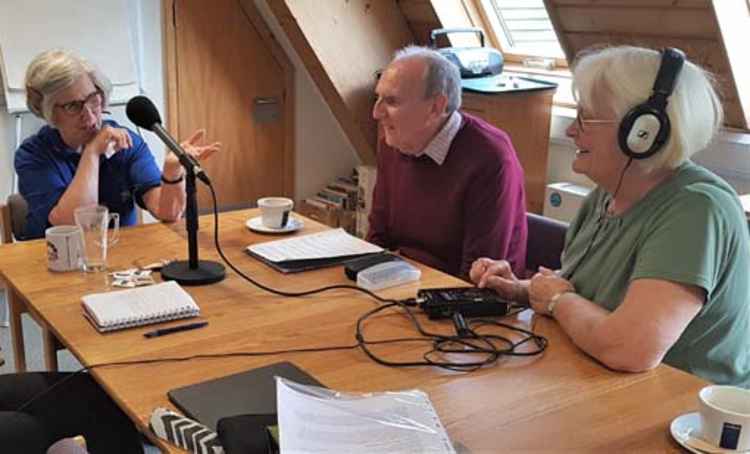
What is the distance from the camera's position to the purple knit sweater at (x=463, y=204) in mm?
2160

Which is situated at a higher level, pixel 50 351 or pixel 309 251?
pixel 309 251

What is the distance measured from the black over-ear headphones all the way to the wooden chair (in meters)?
1.20

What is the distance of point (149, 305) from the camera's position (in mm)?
1577

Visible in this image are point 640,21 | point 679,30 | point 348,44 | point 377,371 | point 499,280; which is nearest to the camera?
point 377,371

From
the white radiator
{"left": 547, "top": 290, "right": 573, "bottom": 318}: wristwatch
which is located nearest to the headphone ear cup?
{"left": 547, "top": 290, "right": 573, "bottom": 318}: wristwatch

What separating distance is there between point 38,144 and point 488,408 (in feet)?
5.50

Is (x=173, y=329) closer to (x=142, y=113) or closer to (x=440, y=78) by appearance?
(x=142, y=113)

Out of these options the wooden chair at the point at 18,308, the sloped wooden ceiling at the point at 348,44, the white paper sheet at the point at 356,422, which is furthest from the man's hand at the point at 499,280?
the sloped wooden ceiling at the point at 348,44

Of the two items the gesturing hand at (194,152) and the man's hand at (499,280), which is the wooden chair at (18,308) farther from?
the man's hand at (499,280)

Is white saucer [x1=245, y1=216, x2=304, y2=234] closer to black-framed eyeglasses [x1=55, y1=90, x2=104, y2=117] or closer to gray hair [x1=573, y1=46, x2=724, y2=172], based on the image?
black-framed eyeglasses [x1=55, y1=90, x2=104, y2=117]

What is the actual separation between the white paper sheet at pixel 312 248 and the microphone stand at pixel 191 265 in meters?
0.15

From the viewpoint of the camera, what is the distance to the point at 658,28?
306 centimetres

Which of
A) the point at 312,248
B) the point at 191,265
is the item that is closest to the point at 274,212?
the point at 312,248

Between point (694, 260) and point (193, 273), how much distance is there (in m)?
1.04
